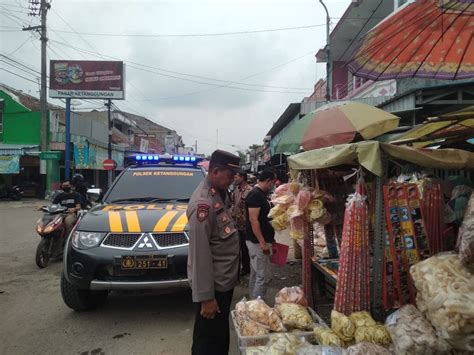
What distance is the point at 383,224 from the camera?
3.22 meters

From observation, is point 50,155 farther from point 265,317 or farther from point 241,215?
point 265,317

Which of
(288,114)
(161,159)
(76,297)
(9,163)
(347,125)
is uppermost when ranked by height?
(288,114)

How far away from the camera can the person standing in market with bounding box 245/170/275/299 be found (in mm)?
4828

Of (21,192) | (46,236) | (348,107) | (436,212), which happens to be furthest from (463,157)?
(21,192)

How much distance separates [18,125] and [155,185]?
25546mm

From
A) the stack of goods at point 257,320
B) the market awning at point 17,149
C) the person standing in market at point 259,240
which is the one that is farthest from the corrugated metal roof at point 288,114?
the stack of goods at point 257,320

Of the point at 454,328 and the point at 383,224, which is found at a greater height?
the point at 383,224

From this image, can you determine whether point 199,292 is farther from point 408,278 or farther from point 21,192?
point 21,192

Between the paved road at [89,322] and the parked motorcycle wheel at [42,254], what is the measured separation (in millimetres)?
495

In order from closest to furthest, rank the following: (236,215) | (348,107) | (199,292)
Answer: (199,292) → (348,107) → (236,215)

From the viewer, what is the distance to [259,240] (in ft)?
15.7

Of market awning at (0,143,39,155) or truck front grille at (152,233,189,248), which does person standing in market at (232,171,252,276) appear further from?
market awning at (0,143,39,155)

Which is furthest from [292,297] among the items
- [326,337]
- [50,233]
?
[50,233]

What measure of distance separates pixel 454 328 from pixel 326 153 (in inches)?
74.2
